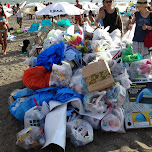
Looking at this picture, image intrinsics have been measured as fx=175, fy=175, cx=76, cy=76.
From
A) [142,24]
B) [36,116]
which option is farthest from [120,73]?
[36,116]

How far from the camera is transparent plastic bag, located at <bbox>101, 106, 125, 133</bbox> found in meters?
2.32

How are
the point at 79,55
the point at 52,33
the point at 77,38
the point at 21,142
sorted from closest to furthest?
the point at 21,142 < the point at 79,55 < the point at 77,38 < the point at 52,33

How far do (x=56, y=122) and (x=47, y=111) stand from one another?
0.32 metres

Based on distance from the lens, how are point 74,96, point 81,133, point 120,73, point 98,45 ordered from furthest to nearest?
point 98,45, point 120,73, point 74,96, point 81,133

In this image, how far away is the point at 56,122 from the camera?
7.14 feet

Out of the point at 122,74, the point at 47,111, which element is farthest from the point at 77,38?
the point at 47,111

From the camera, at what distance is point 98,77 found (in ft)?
7.58

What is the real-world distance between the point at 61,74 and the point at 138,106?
3.94ft

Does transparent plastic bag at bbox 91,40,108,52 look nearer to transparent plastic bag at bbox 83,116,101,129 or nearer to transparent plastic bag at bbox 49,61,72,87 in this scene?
transparent plastic bag at bbox 49,61,72,87

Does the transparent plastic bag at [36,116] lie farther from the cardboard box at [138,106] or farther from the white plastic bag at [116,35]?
the white plastic bag at [116,35]

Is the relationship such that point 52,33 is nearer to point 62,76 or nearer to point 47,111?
point 62,76

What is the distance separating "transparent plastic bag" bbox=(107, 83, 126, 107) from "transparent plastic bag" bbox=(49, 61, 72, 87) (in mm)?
646

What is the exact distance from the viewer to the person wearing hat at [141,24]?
2.96 m

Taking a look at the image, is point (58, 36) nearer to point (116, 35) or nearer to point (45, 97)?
point (116, 35)
